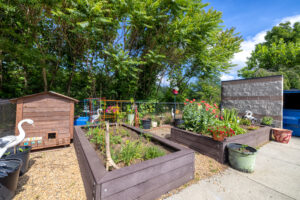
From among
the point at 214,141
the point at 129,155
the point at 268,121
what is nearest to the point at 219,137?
the point at 214,141

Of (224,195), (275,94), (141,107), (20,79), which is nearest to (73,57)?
(20,79)

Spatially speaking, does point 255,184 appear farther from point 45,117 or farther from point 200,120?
point 45,117

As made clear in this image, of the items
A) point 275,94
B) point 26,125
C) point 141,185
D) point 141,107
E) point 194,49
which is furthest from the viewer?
point 194,49

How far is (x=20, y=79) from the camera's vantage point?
21.5 feet

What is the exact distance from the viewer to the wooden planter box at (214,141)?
300 centimetres

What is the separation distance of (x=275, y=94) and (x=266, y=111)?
892 millimetres

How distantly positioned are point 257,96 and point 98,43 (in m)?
9.15

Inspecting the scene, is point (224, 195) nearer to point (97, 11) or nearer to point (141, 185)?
point (141, 185)

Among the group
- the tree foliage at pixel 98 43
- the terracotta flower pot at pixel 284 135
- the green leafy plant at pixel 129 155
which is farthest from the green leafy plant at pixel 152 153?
the terracotta flower pot at pixel 284 135

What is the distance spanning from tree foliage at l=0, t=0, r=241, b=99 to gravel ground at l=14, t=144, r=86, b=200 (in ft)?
13.9

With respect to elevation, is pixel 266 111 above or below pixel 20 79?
below

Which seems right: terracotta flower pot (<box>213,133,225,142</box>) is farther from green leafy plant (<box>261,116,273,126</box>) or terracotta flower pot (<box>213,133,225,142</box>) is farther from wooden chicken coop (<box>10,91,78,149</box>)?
green leafy plant (<box>261,116,273,126</box>)

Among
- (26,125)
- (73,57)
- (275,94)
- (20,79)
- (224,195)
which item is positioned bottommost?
(224,195)

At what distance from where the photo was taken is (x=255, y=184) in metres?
2.25
